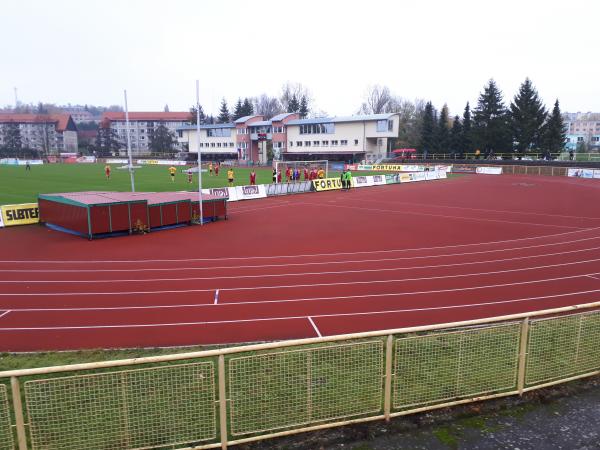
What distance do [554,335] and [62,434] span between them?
675 centimetres

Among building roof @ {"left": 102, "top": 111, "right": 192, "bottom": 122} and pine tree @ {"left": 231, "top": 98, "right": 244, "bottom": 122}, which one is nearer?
pine tree @ {"left": 231, "top": 98, "right": 244, "bottom": 122}

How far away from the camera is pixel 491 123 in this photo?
7088cm

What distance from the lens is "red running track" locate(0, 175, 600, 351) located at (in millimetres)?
9945

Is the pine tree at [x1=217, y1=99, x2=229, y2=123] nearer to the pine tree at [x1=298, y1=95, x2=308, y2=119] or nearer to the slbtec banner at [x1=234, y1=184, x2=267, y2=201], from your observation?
the pine tree at [x1=298, y1=95, x2=308, y2=119]

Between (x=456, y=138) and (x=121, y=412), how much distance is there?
253 feet

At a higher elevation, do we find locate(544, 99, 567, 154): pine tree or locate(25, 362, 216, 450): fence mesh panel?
locate(544, 99, 567, 154): pine tree

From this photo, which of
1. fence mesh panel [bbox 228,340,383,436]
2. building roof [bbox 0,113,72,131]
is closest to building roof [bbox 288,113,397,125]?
fence mesh panel [bbox 228,340,383,436]

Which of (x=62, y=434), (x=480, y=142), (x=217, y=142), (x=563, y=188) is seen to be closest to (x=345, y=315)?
(x=62, y=434)

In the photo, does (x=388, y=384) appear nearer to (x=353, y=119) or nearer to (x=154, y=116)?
(x=353, y=119)

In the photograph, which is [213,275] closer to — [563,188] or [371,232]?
[371,232]

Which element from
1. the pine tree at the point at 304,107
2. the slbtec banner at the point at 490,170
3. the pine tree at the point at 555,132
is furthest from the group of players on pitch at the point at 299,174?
the pine tree at the point at 304,107

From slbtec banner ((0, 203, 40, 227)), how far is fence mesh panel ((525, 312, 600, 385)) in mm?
22755

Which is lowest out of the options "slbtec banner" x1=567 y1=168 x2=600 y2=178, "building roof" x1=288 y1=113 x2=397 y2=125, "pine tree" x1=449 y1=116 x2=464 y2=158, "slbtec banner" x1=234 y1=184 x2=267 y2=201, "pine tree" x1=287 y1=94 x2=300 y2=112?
"slbtec banner" x1=234 y1=184 x2=267 y2=201

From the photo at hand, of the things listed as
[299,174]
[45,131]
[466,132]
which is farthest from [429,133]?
[45,131]
